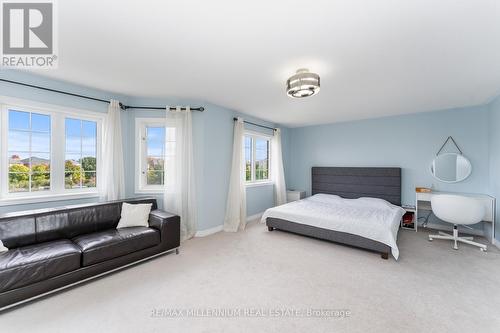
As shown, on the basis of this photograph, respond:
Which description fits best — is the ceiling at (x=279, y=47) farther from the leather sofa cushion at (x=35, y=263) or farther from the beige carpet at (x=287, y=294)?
the beige carpet at (x=287, y=294)

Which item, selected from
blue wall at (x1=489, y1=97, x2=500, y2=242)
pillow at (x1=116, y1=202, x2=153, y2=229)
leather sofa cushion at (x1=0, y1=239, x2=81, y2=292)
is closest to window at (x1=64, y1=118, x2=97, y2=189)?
pillow at (x1=116, y1=202, x2=153, y2=229)

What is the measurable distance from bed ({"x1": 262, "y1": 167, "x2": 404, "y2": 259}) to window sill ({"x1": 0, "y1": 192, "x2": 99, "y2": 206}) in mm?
2989

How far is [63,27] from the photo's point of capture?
1.74m

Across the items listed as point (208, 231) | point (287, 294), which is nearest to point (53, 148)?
point (208, 231)

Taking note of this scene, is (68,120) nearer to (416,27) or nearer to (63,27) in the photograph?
(63,27)

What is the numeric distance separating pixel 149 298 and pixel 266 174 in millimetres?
4000

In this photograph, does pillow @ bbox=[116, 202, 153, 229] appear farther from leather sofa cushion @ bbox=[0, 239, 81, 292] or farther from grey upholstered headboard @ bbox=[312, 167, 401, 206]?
grey upholstered headboard @ bbox=[312, 167, 401, 206]

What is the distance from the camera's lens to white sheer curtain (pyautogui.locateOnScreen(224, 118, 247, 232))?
4090mm

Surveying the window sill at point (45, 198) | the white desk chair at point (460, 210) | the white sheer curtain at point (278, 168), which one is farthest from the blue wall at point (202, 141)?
the white desk chair at point (460, 210)

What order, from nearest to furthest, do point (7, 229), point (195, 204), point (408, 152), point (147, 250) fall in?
point (7, 229), point (147, 250), point (195, 204), point (408, 152)

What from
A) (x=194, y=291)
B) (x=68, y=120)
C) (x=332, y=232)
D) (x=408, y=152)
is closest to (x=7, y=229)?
(x=68, y=120)

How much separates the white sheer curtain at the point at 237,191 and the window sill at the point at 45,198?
2247 millimetres

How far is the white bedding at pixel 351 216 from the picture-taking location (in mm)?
2930

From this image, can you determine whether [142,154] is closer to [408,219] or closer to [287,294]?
[287,294]
